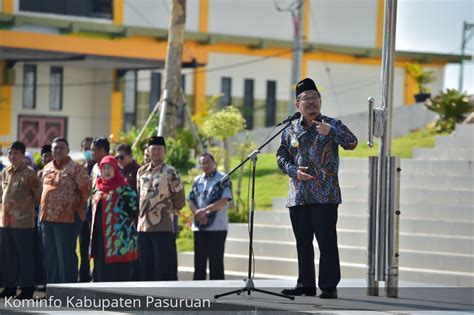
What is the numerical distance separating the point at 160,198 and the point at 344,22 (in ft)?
121

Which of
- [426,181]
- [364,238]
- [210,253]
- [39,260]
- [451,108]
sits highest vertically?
[451,108]

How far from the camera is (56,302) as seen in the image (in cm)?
1230

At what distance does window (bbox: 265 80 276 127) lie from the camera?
163ft

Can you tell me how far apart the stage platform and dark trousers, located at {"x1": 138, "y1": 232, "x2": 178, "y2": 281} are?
1688mm

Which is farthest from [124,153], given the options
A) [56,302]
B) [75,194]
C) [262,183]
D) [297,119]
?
[262,183]

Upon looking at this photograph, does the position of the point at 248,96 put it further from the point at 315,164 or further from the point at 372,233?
the point at 315,164

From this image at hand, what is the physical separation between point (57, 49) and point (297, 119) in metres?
31.2

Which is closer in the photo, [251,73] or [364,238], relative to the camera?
[364,238]

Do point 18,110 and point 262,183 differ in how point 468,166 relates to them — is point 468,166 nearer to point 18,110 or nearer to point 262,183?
point 262,183

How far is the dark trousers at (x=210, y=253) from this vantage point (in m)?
16.0

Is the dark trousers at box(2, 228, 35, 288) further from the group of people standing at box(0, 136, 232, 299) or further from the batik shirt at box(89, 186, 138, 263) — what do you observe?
the batik shirt at box(89, 186, 138, 263)

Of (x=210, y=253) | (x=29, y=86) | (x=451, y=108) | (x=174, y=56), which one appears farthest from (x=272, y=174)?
(x=29, y=86)

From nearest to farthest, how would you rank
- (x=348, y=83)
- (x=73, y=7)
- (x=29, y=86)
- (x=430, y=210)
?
(x=430, y=210) → (x=29, y=86) → (x=73, y=7) → (x=348, y=83)

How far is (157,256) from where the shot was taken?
1456 centimetres
